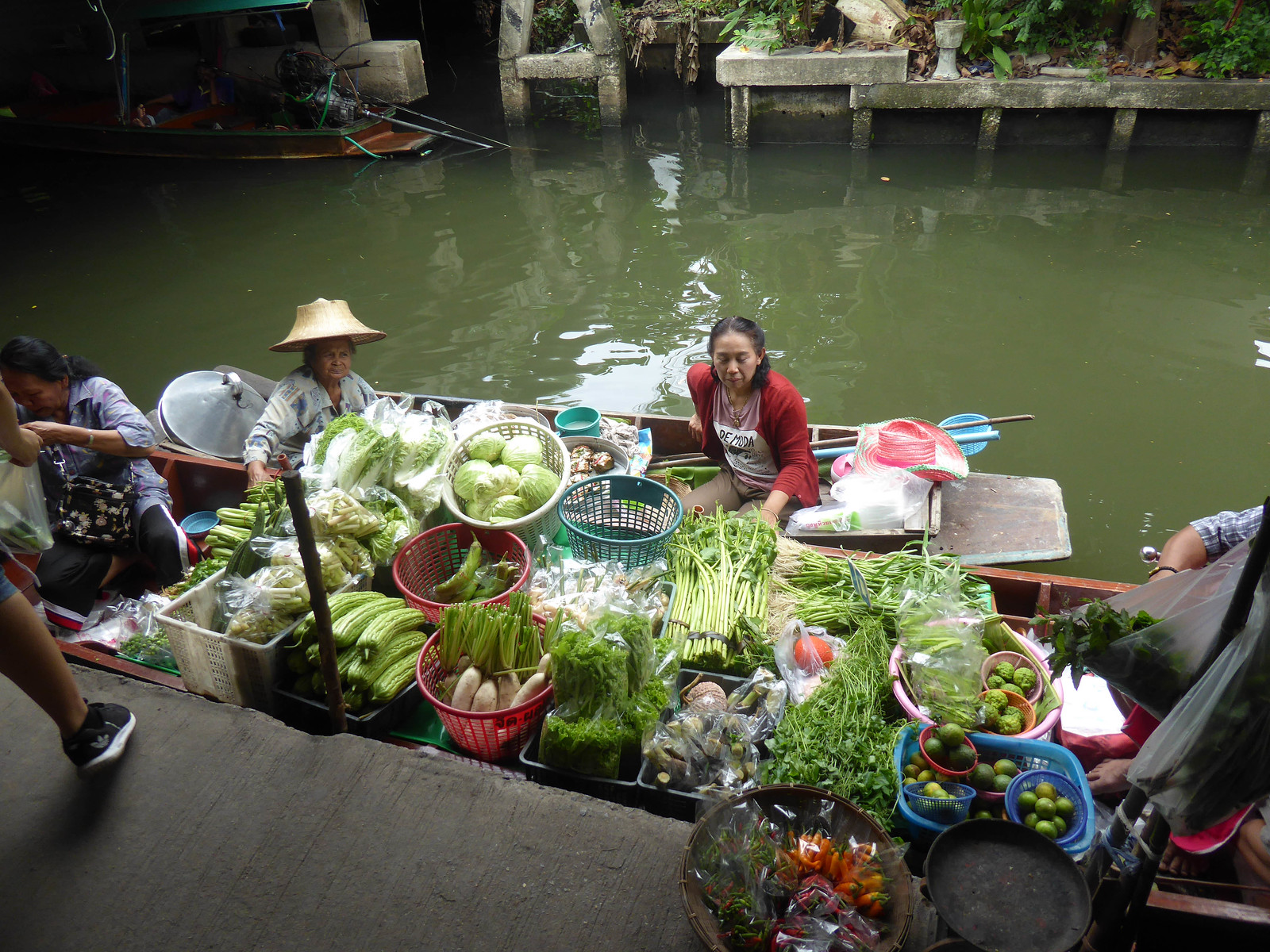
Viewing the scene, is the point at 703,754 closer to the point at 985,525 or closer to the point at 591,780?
the point at 591,780

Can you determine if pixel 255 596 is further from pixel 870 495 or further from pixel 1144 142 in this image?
pixel 1144 142

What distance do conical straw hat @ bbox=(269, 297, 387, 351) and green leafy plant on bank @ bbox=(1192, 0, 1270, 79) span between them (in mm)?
11181

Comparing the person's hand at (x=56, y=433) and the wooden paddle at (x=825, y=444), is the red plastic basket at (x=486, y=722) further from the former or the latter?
the wooden paddle at (x=825, y=444)

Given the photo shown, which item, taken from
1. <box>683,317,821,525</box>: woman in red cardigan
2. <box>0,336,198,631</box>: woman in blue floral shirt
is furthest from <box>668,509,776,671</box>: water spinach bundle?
<box>0,336,198,631</box>: woman in blue floral shirt

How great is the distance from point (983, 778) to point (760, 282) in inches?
260

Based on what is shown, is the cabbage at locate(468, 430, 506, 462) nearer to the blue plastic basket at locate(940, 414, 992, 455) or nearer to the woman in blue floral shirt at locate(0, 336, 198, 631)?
the woman in blue floral shirt at locate(0, 336, 198, 631)

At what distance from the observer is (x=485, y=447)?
360 cm

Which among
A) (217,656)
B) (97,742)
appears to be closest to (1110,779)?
(217,656)

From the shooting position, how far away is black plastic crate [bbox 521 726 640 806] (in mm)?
2412

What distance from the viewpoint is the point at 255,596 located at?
2750mm

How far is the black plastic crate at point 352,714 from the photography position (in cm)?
261

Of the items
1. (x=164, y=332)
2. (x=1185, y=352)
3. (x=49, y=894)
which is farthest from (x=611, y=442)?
(x=164, y=332)

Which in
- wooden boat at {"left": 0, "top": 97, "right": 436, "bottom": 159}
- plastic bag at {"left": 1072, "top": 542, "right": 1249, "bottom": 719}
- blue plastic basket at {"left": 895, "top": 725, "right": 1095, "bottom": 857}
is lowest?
blue plastic basket at {"left": 895, "top": 725, "right": 1095, "bottom": 857}

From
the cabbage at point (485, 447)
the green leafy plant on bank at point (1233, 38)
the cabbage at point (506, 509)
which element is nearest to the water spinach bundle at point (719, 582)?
the cabbage at point (506, 509)
